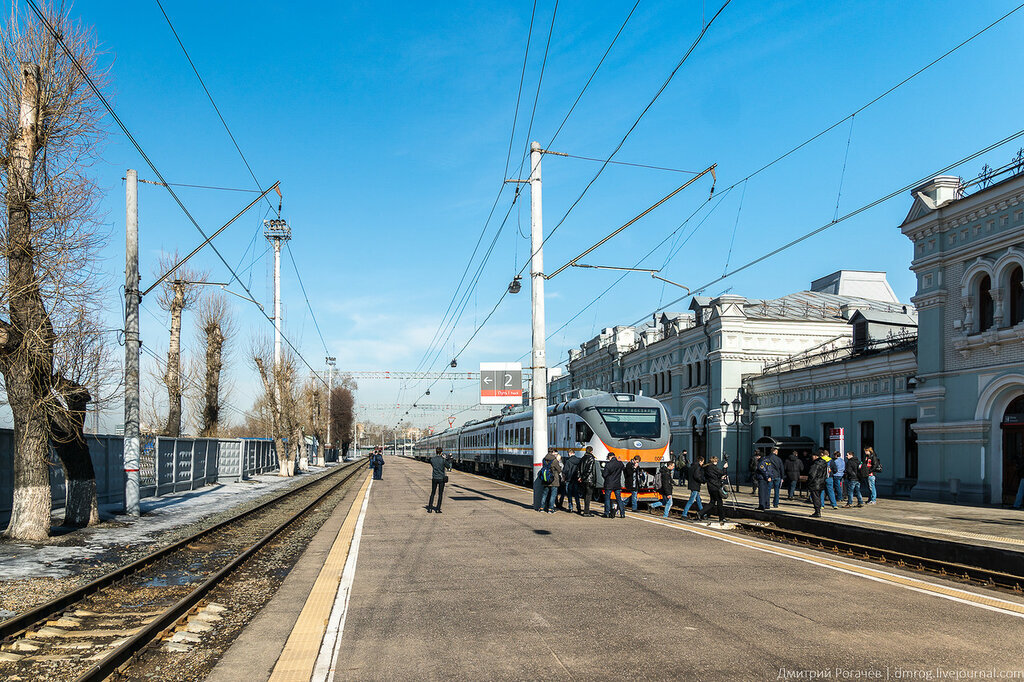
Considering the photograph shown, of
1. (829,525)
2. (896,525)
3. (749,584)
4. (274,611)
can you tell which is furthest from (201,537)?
(896,525)

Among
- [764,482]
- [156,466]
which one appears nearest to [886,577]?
[764,482]

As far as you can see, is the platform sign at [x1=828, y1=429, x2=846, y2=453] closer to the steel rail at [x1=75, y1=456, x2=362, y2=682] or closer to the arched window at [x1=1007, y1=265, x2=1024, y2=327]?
the arched window at [x1=1007, y1=265, x2=1024, y2=327]

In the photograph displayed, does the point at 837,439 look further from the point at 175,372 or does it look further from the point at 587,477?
the point at 175,372

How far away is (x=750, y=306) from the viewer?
127ft

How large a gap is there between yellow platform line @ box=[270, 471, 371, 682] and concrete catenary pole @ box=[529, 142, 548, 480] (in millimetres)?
9424

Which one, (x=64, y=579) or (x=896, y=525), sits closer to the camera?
(x=64, y=579)

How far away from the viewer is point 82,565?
11820mm

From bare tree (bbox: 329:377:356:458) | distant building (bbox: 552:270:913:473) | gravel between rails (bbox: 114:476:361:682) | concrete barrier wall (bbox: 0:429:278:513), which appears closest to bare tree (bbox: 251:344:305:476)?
concrete barrier wall (bbox: 0:429:278:513)

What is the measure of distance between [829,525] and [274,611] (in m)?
11.6

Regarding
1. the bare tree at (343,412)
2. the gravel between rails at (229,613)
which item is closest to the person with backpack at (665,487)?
the gravel between rails at (229,613)

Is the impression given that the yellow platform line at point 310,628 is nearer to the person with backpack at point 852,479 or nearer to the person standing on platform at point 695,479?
the person standing on platform at point 695,479

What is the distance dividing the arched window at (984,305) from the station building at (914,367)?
0.09ft

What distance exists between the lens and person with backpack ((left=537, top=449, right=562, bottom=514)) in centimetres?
2028

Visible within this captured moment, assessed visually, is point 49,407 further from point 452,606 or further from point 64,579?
point 452,606
